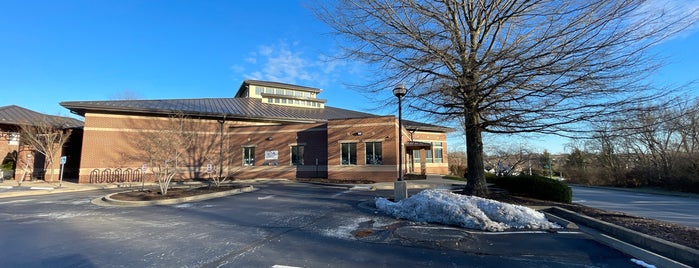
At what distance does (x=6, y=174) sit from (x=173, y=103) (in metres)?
13.6

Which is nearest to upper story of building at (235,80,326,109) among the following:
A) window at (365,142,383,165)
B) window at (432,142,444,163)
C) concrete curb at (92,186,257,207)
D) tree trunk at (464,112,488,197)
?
window at (432,142,444,163)

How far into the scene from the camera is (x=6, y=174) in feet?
82.8

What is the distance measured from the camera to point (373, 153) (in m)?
22.5

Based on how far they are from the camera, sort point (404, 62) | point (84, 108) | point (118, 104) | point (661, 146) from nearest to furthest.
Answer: point (404, 62) → point (84, 108) → point (118, 104) → point (661, 146)

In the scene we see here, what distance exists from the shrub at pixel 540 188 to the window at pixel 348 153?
36.1 ft

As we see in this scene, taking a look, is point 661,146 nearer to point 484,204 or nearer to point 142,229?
point 484,204

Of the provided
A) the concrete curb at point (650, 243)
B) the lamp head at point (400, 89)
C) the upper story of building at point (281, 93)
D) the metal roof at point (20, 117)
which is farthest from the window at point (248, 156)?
the concrete curb at point (650, 243)

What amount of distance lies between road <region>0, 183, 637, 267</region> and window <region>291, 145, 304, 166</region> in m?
15.2

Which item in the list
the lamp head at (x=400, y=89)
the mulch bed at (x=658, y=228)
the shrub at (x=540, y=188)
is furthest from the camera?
the shrub at (x=540, y=188)

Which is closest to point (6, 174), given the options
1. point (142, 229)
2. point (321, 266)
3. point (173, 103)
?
Result: point (173, 103)

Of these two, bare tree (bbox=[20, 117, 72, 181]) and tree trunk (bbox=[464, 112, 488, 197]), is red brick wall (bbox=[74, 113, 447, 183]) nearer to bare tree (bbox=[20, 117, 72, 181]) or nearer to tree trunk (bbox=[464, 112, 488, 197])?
bare tree (bbox=[20, 117, 72, 181])

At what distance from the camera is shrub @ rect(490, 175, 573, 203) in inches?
435

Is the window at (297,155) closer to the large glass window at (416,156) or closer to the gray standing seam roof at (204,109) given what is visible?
the gray standing seam roof at (204,109)

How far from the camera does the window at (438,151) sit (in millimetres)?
34206
